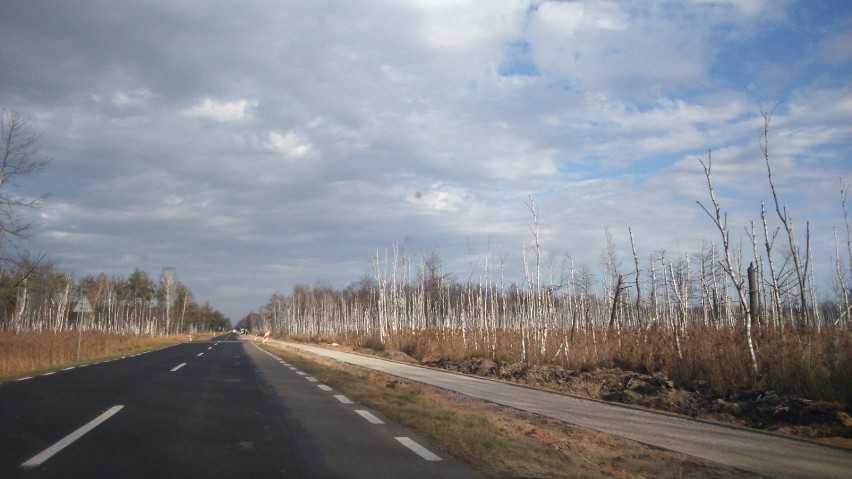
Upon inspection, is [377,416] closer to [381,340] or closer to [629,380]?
[629,380]

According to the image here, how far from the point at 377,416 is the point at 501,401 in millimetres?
3611

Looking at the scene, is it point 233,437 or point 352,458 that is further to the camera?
point 233,437

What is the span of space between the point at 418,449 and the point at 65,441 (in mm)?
4527

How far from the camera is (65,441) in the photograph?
25.9 ft

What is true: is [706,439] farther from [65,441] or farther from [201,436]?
[65,441]

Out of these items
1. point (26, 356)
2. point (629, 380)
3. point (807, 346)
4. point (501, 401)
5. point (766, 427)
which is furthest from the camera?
point (26, 356)

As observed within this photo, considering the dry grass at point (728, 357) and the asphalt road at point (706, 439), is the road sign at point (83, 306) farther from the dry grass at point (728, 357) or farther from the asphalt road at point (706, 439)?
the asphalt road at point (706, 439)

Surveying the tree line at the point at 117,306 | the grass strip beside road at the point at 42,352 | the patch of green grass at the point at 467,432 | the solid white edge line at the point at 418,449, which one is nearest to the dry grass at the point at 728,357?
the patch of green grass at the point at 467,432

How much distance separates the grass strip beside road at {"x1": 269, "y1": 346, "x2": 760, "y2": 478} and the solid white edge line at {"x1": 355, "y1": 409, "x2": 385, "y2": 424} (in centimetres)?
31

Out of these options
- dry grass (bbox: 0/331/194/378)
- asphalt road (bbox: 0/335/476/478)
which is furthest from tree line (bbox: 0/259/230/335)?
asphalt road (bbox: 0/335/476/478)

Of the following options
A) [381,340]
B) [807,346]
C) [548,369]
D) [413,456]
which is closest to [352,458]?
[413,456]

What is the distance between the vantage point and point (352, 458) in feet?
23.5

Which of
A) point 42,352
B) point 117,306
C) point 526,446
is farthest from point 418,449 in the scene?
point 117,306

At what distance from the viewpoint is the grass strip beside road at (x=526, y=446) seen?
681 cm
